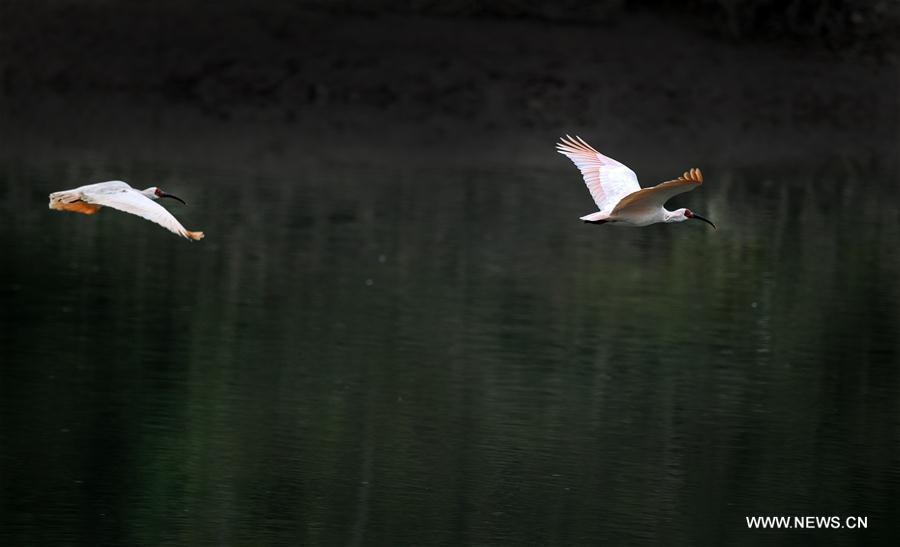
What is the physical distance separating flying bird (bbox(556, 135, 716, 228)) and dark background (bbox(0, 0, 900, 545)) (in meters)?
3.29

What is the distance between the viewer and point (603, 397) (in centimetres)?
2583

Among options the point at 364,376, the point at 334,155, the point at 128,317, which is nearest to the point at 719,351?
the point at 364,376

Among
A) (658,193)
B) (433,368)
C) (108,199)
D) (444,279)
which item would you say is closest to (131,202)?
(108,199)

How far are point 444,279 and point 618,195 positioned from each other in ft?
43.3

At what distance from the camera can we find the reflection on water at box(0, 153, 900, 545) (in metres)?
21.1

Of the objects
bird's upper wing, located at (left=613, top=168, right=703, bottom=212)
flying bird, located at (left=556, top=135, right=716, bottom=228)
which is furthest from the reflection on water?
bird's upper wing, located at (left=613, top=168, right=703, bottom=212)

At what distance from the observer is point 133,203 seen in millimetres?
16281

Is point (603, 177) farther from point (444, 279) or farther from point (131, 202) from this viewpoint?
point (444, 279)

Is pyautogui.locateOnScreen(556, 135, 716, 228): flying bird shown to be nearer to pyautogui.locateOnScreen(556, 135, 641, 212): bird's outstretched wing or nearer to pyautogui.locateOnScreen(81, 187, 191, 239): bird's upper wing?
pyautogui.locateOnScreen(556, 135, 641, 212): bird's outstretched wing

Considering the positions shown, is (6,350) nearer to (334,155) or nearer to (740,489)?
(740,489)

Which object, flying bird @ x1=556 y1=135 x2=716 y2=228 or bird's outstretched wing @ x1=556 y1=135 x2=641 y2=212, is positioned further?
bird's outstretched wing @ x1=556 y1=135 x2=641 y2=212

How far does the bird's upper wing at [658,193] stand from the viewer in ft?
54.3

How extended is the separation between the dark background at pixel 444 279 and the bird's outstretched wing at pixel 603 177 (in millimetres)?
3354

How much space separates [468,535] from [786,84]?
30.8 metres
